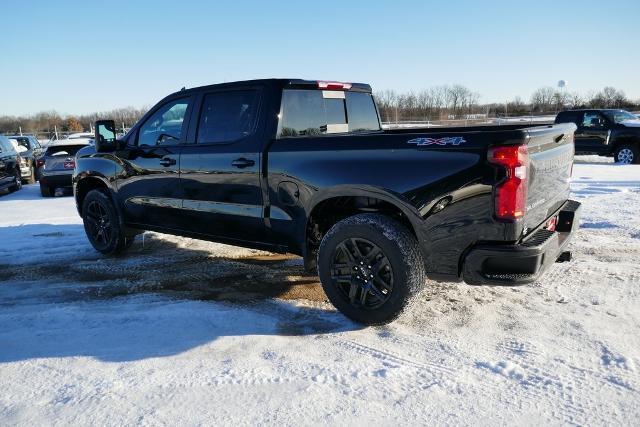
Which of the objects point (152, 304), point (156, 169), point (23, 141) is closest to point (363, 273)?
point (152, 304)

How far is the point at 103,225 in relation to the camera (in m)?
6.07

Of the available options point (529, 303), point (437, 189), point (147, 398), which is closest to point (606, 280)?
point (529, 303)

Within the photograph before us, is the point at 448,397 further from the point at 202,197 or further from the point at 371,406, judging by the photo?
the point at 202,197

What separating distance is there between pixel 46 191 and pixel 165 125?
26.9 feet

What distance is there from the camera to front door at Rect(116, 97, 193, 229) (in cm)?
509

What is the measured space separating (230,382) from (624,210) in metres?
6.85

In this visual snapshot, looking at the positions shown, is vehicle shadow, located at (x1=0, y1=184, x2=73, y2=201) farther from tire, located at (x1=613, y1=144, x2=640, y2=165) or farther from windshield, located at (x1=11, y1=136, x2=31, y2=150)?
tire, located at (x1=613, y1=144, x2=640, y2=165)

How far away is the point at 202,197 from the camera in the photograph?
190 inches

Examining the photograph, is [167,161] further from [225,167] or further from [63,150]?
[63,150]

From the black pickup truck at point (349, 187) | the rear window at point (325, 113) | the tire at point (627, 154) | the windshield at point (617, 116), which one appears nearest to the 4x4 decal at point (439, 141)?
the black pickup truck at point (349, 187)

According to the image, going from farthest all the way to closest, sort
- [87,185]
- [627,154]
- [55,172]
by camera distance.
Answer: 1. [627,154]
2. [55,172]
3. [87,185]

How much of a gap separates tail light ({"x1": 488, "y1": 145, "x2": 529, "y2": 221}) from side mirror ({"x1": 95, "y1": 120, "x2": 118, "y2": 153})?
424 cm

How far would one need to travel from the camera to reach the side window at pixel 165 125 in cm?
510

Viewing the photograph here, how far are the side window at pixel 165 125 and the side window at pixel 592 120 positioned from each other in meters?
15.0
